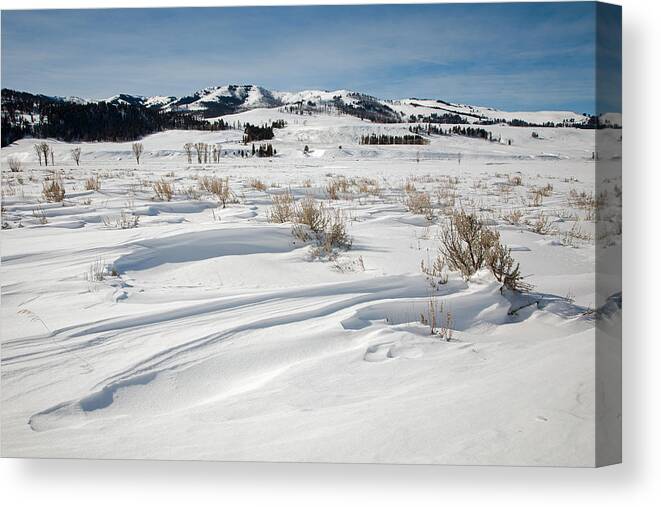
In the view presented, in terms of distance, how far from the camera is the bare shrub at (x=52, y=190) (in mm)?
4357

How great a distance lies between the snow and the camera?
7.20 ft

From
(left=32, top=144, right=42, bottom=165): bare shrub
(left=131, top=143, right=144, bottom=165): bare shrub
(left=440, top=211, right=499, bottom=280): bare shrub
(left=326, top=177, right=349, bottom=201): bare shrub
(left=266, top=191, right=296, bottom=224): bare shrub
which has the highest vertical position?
(left=131, top=143, right=144, bottom=165): bare shrub

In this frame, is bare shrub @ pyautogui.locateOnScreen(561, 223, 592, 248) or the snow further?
bare shrub @ pyautogui.locateOnScreen(561, 223, 592, 248)

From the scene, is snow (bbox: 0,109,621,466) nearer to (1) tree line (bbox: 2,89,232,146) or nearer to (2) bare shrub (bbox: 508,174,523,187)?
(1) tree line (bbox: 2,89,232,146)

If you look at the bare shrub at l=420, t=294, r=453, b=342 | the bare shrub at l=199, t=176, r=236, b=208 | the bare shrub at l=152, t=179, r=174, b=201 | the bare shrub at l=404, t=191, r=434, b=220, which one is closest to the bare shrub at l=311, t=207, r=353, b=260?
the bare shrub at l=420, t=294, r=453, b=342

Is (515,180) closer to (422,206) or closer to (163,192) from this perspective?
(422,206)

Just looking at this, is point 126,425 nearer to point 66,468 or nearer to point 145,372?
point 145,372

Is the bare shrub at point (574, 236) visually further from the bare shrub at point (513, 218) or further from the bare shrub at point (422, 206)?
the bare shrub at point (422, 206)

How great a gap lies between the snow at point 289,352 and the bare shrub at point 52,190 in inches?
29.3

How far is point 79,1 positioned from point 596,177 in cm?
387

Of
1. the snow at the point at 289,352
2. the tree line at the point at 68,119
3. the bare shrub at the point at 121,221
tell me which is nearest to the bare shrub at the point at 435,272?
the snow at the point at 289,352

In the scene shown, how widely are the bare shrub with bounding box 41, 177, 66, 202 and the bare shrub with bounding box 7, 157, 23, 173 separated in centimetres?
93

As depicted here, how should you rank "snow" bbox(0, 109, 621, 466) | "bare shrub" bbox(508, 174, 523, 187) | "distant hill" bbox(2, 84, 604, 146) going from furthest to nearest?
"bare shrub" bbox(508, 174, 523, 187) → "distant hill" bbox(2, 84, 604, 146) → "snow" bbox(0, 109, 621, 466)

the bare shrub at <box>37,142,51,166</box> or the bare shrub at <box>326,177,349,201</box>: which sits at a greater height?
the bare shrub at <box>37,142,51,166</box>
